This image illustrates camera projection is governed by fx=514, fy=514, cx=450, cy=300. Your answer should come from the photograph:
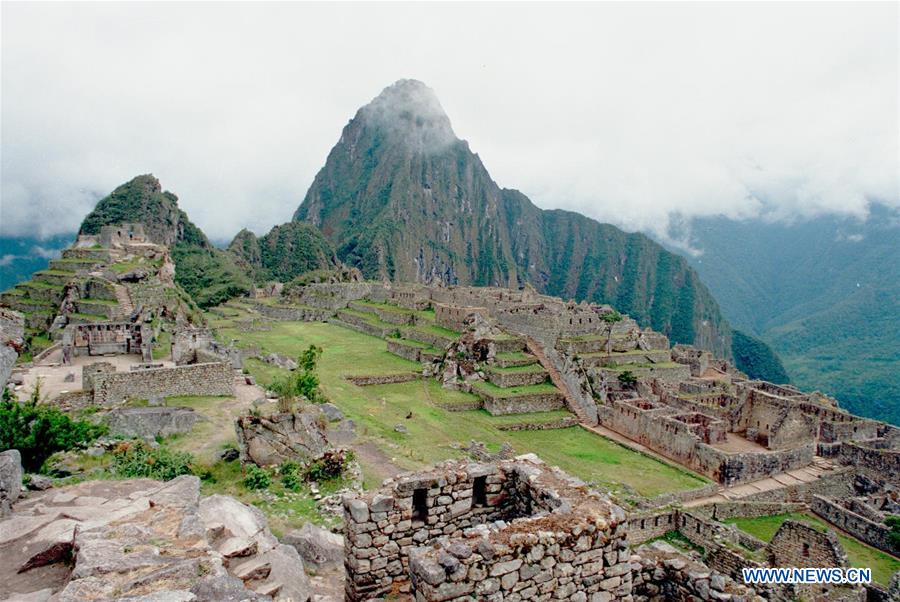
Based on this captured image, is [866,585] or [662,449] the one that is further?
[662,449]

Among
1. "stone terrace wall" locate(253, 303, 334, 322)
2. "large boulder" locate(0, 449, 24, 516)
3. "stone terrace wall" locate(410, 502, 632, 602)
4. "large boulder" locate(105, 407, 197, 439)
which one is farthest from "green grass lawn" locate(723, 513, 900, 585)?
"stone terrace wall" locate(253, 303, 334, 322)

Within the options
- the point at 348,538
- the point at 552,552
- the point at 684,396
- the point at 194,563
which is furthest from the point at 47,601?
the point at 684,396

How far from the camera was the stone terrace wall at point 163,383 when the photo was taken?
13.3 meters

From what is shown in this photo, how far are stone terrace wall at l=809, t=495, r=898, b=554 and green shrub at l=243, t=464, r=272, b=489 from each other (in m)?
21.0

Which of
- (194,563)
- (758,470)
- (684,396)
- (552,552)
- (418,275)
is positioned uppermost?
(418,275)

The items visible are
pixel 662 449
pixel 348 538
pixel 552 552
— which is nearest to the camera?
pixel 552 552

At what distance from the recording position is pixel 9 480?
6.67m

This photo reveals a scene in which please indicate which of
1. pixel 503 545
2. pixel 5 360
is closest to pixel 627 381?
pixel 5 360

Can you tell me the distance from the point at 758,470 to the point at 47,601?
26096 mm

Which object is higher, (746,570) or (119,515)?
(119,515)

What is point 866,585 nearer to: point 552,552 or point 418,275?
point 552,552

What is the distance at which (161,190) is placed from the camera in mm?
75938

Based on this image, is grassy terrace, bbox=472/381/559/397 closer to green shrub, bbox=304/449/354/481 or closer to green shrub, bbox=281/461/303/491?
green shrub, bbox=304/449/354/481

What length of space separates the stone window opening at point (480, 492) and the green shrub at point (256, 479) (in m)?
6.51
